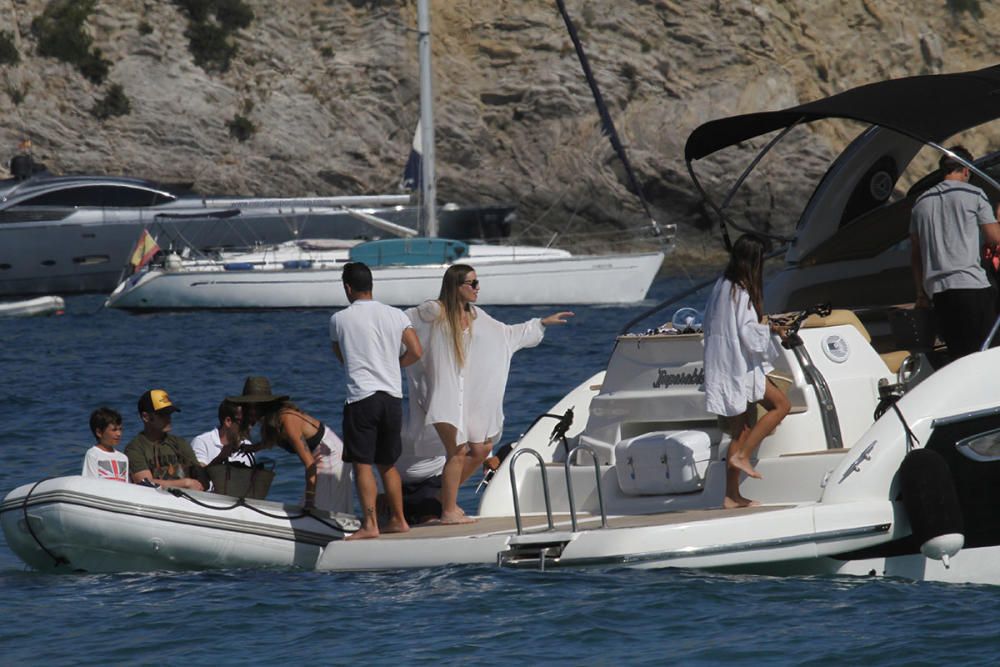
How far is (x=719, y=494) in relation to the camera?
314 inches

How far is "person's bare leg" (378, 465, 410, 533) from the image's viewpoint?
8.04m

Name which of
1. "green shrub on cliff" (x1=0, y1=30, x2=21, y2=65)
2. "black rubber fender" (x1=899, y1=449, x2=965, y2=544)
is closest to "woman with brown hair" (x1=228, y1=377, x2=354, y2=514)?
"black rubber fender" (x1=899, y1=449, x2=965, y2=544)

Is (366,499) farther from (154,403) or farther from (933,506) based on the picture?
(933,506)

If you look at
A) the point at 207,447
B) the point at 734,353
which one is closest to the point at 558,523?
the point at 734,353

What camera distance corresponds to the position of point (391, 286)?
30594 mm

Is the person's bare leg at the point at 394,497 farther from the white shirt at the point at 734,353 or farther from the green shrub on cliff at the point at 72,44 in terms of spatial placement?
the green shrub on cliff at the point at 72,44

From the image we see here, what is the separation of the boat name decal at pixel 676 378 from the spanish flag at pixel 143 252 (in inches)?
972

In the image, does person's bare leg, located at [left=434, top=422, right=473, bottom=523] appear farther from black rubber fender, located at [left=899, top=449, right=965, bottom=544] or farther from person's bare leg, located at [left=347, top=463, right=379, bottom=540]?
black rubber fender, located at [left=899, top=449, right=965, bottom=544]

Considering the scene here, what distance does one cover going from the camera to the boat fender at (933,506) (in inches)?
276

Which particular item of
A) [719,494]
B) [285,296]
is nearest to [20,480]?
[719,494]

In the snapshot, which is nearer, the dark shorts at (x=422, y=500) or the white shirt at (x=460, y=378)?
the white shirt at (x=460, y=378)

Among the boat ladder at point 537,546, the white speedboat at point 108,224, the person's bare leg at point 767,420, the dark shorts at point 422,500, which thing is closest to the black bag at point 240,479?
the dark shorts at point 422,500

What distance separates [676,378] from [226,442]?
2505 millimetres

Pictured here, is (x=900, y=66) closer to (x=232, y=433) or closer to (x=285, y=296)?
(x=285, y=296)
